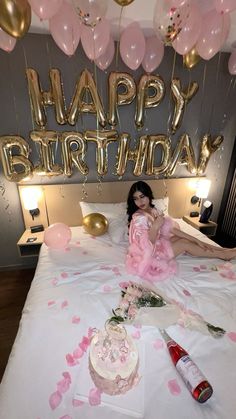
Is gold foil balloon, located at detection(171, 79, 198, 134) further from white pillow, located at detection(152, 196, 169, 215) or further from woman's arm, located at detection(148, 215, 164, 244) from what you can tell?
woman's arm, located at detection(148, 215, 164, 244)

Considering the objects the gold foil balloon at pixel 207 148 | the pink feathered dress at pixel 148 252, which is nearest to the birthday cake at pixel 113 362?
the pink feathered dress at pixel 148 252

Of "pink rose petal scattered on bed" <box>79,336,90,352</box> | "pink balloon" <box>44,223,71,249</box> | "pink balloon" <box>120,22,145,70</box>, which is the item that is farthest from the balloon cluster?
"pink rose petal scattered on bed" <box>79,336,90,352</box>

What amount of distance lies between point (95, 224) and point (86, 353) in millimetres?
1278

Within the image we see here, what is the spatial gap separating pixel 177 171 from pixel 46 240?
1816mm

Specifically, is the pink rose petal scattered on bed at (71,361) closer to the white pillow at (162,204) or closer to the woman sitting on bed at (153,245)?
the woman sitting on bed at (153,245)

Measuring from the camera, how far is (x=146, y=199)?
2.11 meters

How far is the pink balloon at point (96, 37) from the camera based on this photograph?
5.25 ft

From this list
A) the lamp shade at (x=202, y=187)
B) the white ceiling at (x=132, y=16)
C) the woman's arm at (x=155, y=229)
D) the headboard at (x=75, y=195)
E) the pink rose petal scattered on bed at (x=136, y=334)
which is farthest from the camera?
the lamp shade at (x=202, y=187)

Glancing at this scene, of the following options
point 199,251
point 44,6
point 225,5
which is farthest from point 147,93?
point 199,251

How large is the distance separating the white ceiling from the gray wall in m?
0.19

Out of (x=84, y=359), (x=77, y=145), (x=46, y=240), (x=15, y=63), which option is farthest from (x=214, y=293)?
(x=15, y=63)

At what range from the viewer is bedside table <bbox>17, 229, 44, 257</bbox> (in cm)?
226

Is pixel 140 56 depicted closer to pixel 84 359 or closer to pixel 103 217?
pixel 103 217

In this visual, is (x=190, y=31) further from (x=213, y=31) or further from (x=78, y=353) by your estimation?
(x=78, y=353)
